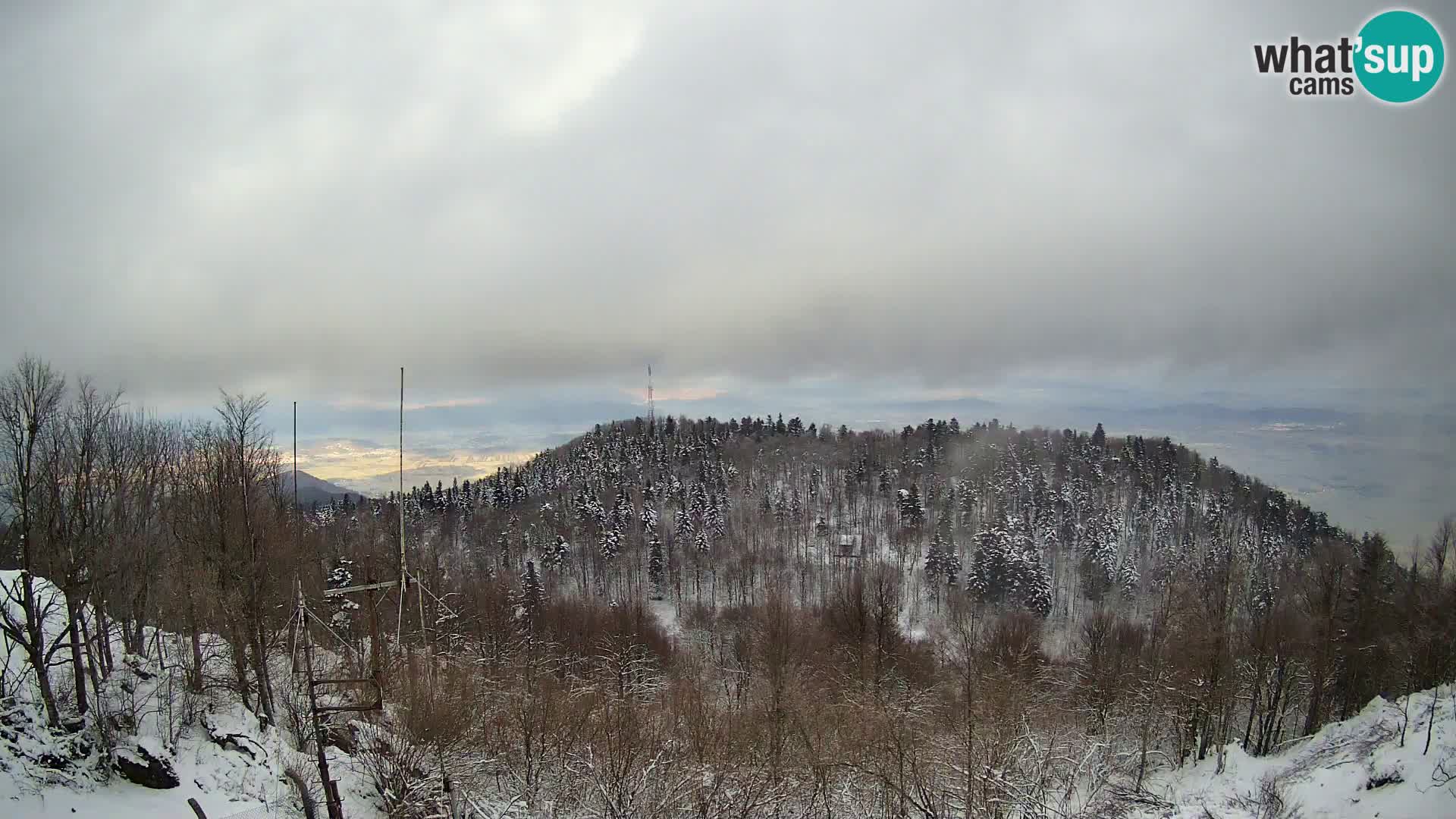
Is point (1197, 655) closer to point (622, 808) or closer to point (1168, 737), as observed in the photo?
point (1168, 737)

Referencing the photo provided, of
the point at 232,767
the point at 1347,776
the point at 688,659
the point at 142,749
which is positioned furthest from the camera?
the point at 688,659

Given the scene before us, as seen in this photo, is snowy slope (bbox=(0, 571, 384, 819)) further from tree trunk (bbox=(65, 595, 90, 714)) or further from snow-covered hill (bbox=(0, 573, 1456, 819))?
tree trunk (bbox=(65, 595, 90, 714))

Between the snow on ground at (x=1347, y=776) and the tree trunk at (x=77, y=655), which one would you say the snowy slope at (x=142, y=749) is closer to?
the tree trunk at (x=77, y=655)

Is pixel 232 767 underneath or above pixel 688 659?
above

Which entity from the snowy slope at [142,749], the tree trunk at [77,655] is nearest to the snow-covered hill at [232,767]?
the snowy slope at [142,749]

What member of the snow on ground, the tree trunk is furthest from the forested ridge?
the snow on ground

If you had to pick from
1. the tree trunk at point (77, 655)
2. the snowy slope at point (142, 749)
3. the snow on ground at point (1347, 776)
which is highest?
the tree trunk at point (77, 655)

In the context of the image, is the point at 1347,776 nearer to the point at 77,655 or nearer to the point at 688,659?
the point at 77,655

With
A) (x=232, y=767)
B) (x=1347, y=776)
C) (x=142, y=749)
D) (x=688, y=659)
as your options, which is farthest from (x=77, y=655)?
(x=688, y=659)
